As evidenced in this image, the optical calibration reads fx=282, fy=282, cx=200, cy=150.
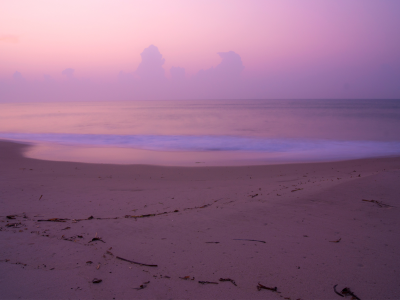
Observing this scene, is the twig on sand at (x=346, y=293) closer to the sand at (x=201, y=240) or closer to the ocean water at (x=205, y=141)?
the sand at (x=201, y=240)

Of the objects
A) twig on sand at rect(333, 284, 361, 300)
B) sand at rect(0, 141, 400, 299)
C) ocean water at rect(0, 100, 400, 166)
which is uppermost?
ocean water at rect(0, 100, 400, 166)

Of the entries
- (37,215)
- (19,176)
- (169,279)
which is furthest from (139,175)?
(169,279)

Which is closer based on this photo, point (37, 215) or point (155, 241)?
point (155, 241)

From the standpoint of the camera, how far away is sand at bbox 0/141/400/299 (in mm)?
2967

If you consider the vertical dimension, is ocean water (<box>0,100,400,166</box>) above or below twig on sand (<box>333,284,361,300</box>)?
above

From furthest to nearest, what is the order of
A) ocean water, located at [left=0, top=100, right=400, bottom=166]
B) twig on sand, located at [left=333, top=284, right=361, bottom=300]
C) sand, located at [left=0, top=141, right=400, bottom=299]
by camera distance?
ocean water, located at [left=0, top=100, right=400, bottom=166] → sand, located at [left=0, top=141, right=400, bottom=299] → twig on sand, located at [left=333, top=284, right=361, bottom=300]

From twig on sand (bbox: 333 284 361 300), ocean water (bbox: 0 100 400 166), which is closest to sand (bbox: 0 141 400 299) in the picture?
twig on sand (bbox: 333 284 361 300)

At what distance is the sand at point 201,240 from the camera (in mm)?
2967

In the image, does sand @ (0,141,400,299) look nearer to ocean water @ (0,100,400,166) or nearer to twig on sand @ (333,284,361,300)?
twig on sand @ (333,284,361,300)

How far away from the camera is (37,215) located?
5086 mm

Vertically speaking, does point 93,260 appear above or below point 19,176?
below

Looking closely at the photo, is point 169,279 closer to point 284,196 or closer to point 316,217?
point 316,217

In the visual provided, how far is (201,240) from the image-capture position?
406 centimetres

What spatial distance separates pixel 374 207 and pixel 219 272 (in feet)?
11.4
